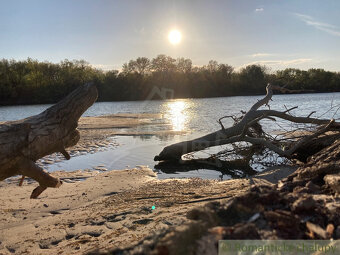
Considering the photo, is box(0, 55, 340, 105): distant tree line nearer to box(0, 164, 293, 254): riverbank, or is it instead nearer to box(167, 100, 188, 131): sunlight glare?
box(167, 100, 188, 131): sunlight glare

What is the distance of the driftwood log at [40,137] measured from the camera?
3.19 m

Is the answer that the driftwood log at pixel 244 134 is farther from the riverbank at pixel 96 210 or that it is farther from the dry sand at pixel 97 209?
the riverbank at pixel 96 210

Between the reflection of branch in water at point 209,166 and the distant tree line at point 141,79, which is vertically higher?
the distant tree line at point 141,79

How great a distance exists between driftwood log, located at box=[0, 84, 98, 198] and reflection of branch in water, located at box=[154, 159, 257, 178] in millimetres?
4627

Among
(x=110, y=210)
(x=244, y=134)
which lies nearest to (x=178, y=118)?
(x=244, y=134)

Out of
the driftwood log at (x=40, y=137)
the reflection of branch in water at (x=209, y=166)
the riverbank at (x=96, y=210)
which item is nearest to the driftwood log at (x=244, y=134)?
the reflection of branch in water at (x=209, y=166)

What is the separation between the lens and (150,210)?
4316 millimetres

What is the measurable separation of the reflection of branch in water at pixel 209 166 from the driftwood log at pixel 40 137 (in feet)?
15.2

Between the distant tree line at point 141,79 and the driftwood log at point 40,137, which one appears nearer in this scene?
the driftwood log at point 40,137

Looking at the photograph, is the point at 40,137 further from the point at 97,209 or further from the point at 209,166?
the point at 209,166

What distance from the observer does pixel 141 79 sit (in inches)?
2852

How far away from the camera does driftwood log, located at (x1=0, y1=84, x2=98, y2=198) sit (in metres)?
3.19

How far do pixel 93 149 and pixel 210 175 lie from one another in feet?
18.8

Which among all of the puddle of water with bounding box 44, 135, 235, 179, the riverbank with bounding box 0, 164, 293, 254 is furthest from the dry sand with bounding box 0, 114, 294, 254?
the puddle of water with bounding box 44, 135, 235, 179
